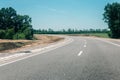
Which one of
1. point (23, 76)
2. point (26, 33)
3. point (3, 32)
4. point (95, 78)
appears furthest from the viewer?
point (26, 33)

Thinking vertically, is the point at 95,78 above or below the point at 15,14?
below

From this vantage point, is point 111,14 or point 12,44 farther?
point 111,14

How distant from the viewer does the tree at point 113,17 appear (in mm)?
73500

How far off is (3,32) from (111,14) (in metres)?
35.6

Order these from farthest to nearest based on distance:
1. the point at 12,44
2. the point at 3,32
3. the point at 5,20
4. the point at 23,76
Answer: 1. the point at 5,20
2. the point at 3,32
3. the point at 12,44
4. the point at 23,76

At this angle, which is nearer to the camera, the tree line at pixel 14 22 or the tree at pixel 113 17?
the tree at pixel 113 17

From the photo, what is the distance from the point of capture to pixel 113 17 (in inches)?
2968

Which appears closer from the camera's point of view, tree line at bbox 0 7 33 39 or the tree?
the tree

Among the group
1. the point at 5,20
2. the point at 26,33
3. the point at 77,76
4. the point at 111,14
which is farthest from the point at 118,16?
the point at 77,76

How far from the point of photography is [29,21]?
95.4 m

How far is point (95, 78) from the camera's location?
7309mm

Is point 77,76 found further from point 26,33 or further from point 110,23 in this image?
point 26,33

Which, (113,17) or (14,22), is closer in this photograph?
(113,17)

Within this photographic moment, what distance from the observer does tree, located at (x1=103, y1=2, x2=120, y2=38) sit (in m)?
73.5
